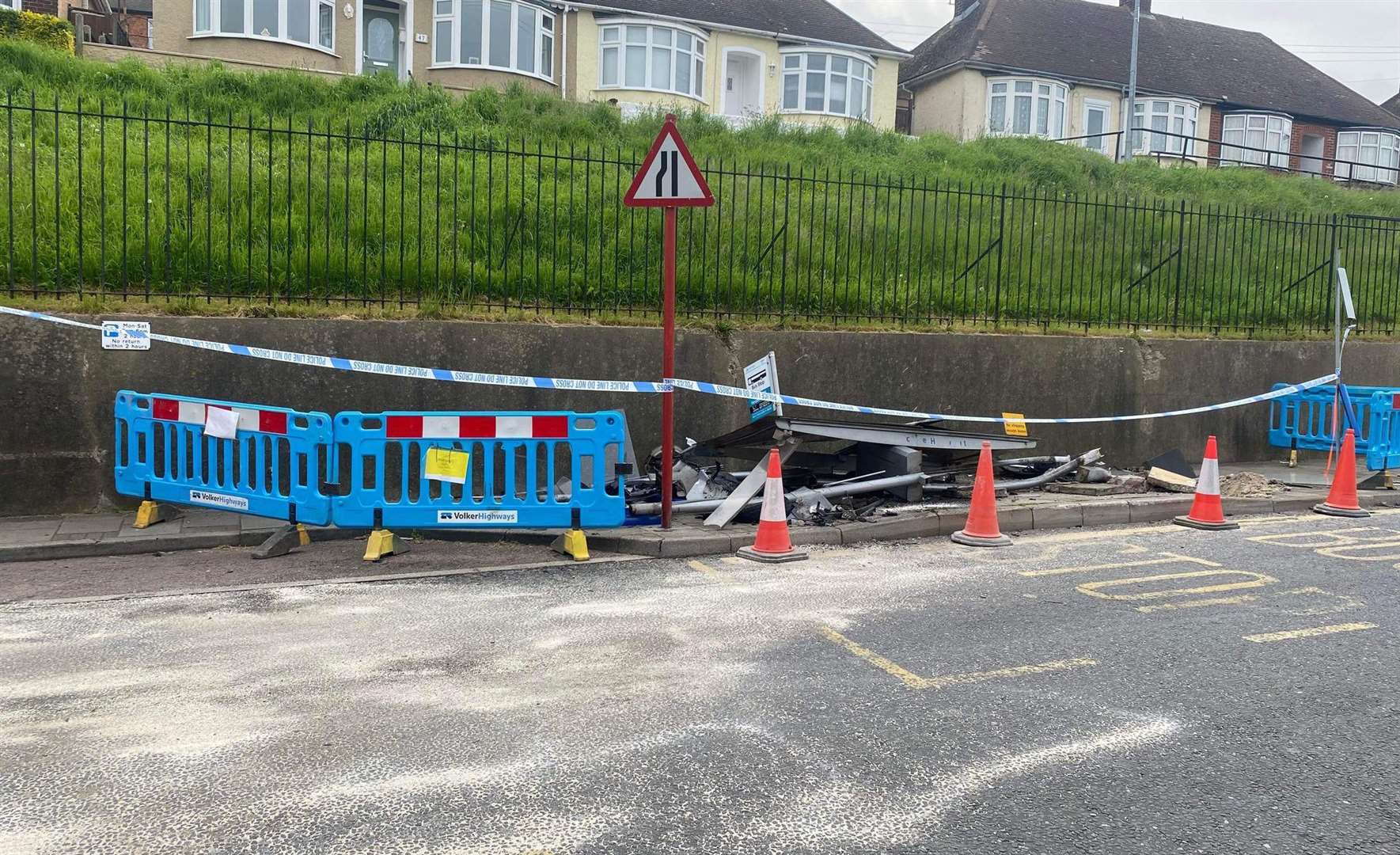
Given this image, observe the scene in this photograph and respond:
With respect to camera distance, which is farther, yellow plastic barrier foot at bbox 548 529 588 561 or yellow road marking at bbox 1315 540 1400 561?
yellow road marking at bbox 1315 540 1400 561

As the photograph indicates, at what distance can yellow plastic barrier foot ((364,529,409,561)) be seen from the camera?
23.0 ft

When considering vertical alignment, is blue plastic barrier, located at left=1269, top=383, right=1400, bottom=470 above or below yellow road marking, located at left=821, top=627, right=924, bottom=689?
above

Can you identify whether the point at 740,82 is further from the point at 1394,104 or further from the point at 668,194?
the point at 1394,104

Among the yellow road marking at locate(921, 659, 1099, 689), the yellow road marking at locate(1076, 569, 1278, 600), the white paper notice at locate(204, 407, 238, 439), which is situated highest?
the white paper notice at locate(204, 407, 238, 439)

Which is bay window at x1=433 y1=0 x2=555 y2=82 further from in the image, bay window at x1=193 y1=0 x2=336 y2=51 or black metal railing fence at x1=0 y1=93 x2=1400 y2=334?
black metal railing fence at x1=0 y1=93 x2=1400 y2=334

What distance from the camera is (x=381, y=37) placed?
91.4 ft

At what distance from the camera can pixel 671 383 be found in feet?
25.9

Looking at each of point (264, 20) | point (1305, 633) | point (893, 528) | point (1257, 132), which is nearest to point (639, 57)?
point (264, 20)

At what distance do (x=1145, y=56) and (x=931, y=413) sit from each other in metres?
38.2

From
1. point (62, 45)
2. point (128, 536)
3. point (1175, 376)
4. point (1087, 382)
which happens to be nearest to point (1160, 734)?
point (128, 536)

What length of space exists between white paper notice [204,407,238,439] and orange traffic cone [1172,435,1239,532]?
769 centimetres

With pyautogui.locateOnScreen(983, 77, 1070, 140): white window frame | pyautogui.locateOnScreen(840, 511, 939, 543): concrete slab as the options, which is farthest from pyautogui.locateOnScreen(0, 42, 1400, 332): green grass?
pyautogui.locateOnScreen(983, 77, 1070, 140): white window frame

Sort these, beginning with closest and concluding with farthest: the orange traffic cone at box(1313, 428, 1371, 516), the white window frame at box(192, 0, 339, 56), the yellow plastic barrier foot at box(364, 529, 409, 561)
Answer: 1. the yellow plastic barrier foot at box(364, 529, 409, 561)
2. the orange traffic cone at box(1313, 428, 1371, 516)
3. the white window frame at box(192, 0, 339, 56)

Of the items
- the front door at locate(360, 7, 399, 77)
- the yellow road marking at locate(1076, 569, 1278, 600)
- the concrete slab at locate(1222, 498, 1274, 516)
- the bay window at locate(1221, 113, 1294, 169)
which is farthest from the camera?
the bay window at locate(1221, 113, 1294, 169)
